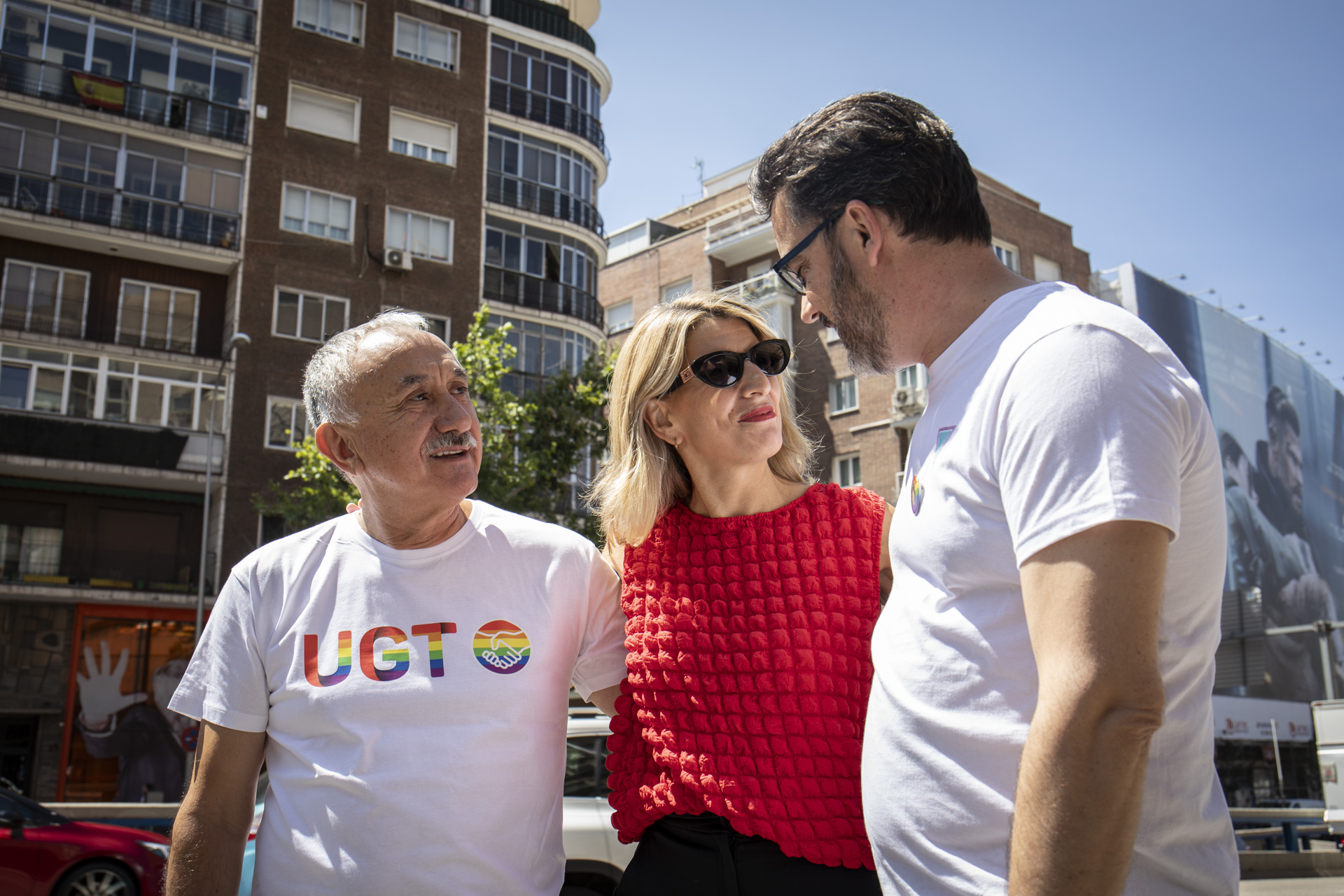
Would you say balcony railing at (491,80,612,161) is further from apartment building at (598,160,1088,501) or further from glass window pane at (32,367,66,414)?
glass window pane at (32,367,66,414)

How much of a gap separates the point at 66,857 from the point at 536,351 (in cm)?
2083

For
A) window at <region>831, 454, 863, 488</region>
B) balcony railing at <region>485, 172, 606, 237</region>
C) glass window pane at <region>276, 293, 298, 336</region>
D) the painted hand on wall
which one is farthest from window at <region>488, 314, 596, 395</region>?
the painted hand on wall

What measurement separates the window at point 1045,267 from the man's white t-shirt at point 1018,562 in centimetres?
3863

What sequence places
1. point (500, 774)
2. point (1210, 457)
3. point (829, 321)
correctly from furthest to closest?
1. point (500, 774)
2. point (829, 321)
3. point (1210, 457)

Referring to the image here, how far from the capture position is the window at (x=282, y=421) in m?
25.7

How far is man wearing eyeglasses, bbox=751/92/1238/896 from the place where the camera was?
1.42 m

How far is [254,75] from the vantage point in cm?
2709

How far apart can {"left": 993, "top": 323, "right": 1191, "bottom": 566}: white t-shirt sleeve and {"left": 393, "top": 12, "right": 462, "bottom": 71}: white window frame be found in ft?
102

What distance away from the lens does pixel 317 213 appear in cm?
2755

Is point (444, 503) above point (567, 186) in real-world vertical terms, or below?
below

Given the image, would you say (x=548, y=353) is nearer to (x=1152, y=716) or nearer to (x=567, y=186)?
(x=567, y=186)

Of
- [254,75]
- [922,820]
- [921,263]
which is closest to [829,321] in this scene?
[921,263]

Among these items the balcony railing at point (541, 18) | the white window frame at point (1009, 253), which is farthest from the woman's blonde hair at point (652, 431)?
the white window frame at point (1009, 253)

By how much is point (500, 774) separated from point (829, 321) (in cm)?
146
